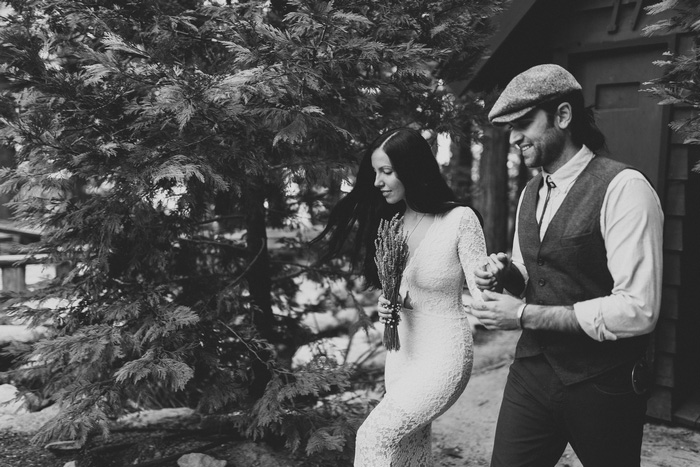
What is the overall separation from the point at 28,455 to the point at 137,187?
2278 millimetres

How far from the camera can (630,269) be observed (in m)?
2.08

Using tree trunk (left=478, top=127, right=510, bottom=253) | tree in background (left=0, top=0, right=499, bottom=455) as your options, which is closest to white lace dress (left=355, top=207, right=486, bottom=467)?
tree in background (left=0, top=0, right=499, bottom=455)

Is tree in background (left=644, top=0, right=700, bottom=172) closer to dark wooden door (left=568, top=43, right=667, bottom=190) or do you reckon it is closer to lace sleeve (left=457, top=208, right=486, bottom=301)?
A: lace sleeve (left=457, top=208, right=486, bottom=301)

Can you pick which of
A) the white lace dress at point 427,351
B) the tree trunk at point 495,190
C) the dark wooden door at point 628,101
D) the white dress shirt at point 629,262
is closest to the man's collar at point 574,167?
the white dress shirt at point 629,262

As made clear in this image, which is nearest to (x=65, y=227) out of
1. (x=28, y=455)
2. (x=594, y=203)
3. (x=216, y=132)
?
(x=216, y=132)

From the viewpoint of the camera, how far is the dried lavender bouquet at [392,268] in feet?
9.85

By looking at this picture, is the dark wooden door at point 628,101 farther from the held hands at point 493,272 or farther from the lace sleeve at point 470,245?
the held hands at point 493,272

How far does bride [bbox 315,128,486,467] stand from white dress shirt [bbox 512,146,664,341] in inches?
31.1

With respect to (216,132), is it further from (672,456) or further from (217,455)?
(672,456)

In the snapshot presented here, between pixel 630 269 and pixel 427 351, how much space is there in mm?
1207

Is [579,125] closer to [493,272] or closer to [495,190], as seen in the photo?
[493,272]

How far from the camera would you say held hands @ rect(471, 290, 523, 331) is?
2.28 m

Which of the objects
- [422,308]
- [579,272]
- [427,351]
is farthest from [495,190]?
[579,272]

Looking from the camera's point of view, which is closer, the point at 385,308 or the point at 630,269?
the point at 630,269
